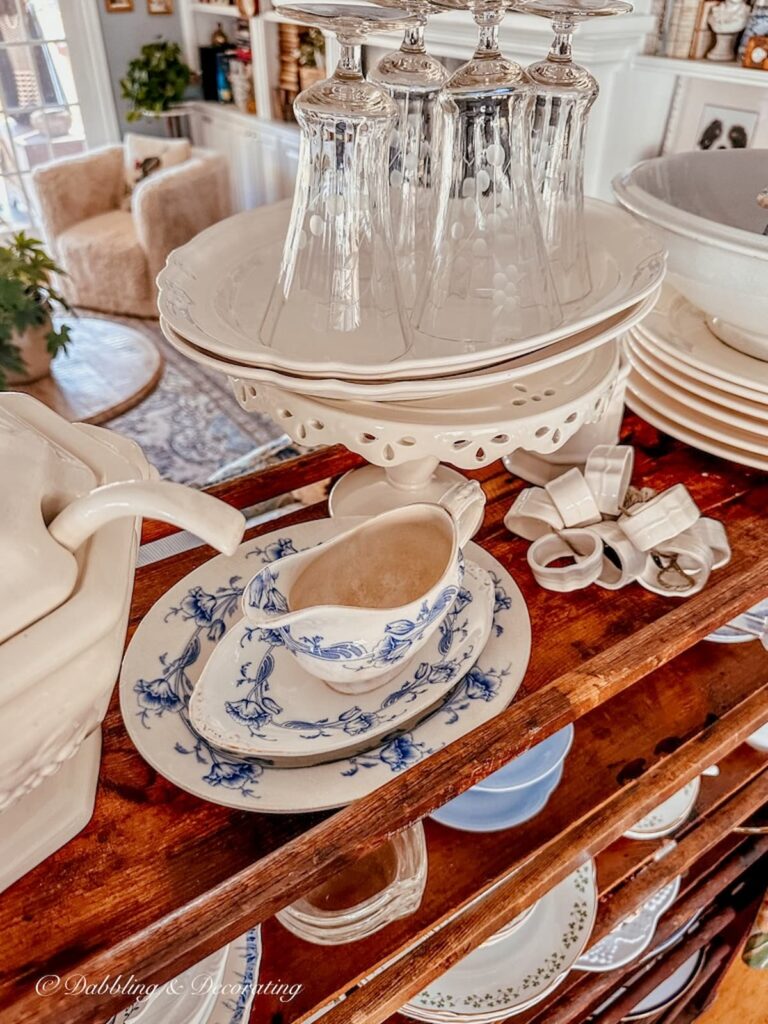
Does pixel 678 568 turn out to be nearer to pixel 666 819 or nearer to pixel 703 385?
pixel 703 385

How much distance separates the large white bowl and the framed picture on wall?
79 centimetres

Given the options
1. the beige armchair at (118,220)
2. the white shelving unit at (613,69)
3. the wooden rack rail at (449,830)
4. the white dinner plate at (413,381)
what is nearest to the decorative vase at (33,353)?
the beige armchair at (118,220)

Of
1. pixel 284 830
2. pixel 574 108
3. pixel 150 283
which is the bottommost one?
pixel 150 283

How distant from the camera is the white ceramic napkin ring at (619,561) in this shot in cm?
52

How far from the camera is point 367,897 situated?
50 centimetres

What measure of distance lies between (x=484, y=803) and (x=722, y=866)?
0.47 metres

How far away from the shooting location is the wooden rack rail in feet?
1.09

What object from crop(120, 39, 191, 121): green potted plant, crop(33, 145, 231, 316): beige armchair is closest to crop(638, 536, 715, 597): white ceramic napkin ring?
crop(33, 145, 231, 316): beige armchair

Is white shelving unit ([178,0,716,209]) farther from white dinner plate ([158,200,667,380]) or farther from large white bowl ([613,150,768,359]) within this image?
white dinner plate ([158,200,667,380])

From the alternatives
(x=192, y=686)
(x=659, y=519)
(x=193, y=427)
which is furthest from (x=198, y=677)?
(x=193, y=427)

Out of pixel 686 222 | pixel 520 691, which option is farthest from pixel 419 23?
pixel 520 691

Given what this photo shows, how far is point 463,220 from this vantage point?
52 cm

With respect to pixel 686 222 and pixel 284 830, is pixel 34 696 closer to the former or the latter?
pixel 284 830

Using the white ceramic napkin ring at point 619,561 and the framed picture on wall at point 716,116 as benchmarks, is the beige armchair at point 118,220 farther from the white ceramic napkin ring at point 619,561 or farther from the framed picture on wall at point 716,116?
the white ceramic napkin ring at point 619,561
